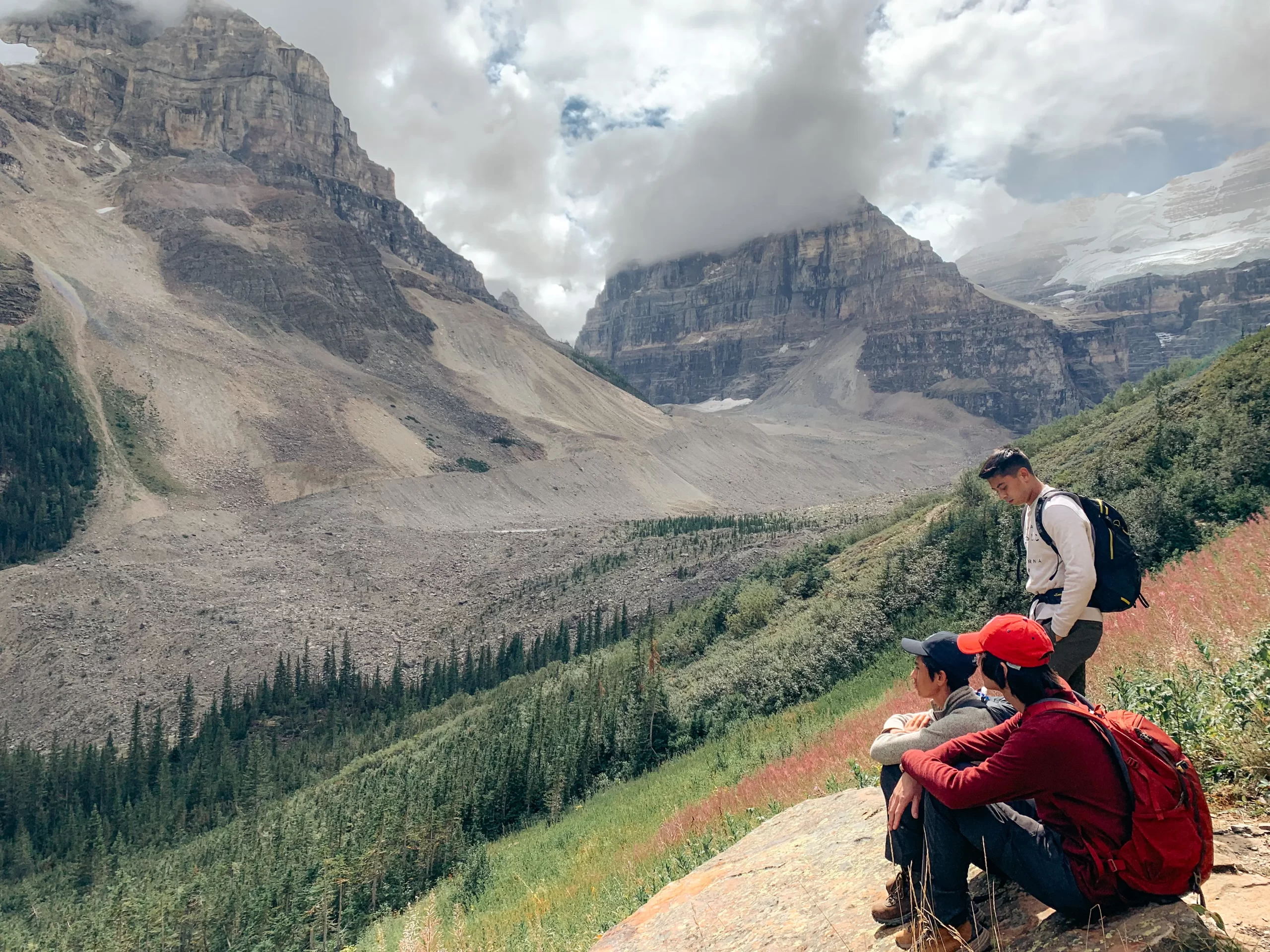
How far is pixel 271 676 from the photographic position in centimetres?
4816

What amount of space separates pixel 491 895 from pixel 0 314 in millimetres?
90782

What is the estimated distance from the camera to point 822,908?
4.16m

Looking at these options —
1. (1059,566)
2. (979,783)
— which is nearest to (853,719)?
(1059,566)

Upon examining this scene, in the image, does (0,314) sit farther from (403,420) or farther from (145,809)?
(145,809)

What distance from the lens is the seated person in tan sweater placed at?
3.62 meters

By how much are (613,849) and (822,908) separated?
6206 millimetres

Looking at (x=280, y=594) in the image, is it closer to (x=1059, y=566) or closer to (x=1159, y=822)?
(x=1059, y=566)

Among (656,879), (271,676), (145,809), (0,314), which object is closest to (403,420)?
(0,314)

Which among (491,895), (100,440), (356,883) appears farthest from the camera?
(100,440)

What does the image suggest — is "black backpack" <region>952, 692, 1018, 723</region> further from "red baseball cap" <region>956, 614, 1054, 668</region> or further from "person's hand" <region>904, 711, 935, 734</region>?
"red baseball cap" <region>956, 614, 1054, 668</region>

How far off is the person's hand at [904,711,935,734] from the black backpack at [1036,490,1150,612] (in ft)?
3.89

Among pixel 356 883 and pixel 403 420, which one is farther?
pixel 403 420

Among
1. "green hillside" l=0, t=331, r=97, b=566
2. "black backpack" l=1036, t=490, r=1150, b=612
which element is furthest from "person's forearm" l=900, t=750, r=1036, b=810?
"green hillside" l=0, t=331, r=97, b=566

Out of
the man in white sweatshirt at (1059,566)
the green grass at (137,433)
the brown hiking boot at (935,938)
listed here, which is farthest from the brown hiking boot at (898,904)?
the green grass at (137,433)
